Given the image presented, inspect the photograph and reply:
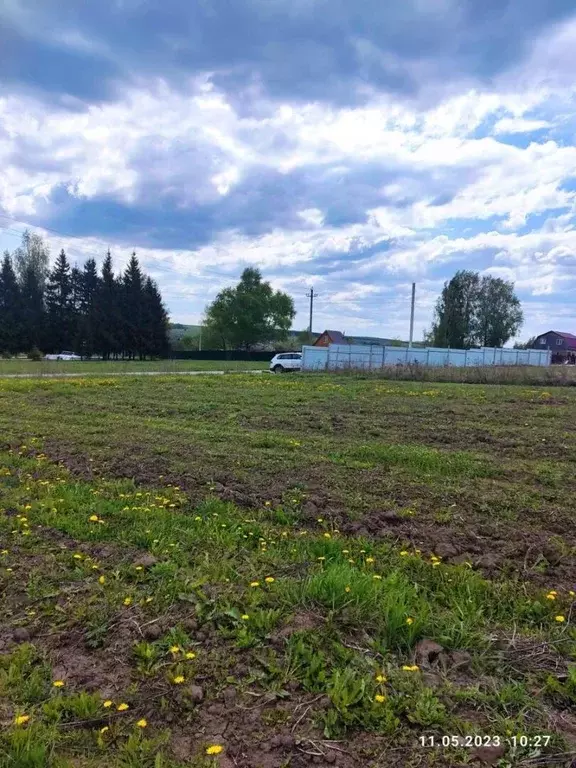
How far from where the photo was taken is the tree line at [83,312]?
195 ft

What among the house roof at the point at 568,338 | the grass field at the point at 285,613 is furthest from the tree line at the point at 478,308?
the grass field at the point at 285,613

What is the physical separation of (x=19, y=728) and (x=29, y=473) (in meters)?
4.42

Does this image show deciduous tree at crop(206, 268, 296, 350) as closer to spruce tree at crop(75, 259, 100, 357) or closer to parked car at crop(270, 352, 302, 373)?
spruce tree at crop(75, 259, 100, 357)

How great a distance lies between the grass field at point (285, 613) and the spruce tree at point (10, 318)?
5982 centimetres

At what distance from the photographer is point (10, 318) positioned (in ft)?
194

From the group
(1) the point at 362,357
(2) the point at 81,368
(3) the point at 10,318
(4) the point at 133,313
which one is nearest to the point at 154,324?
(4) the point at 133,313

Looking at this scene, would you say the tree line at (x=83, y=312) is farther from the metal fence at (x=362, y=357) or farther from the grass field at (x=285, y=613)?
the grass field at (x=285, y=613)

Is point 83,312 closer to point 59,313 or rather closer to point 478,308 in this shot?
point 59,313

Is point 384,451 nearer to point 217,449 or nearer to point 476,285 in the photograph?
point 217,449

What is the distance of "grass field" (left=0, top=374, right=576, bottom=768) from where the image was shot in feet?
6.89

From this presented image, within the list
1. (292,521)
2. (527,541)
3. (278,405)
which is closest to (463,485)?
(527,541)

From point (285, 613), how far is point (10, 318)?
215 feet

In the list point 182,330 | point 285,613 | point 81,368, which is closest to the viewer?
point 285,613

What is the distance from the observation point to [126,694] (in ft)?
7.65
